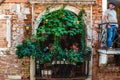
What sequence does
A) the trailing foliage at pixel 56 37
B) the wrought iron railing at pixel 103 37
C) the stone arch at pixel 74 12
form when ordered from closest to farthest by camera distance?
the trailing foliage at pixel 56 37 < the wrought iron railing at pixel 103 37 < the stone arch at pixel 74 12

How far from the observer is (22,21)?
11.3 m

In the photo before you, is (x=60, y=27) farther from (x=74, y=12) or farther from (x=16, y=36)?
(x=16, y=36)

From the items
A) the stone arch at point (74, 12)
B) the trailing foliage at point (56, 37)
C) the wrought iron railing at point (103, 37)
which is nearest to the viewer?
the trailing foliage at point (56, 37)

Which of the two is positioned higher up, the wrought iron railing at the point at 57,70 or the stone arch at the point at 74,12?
the stone arch at the point at 74,12

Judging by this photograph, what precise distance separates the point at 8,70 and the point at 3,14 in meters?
1.52

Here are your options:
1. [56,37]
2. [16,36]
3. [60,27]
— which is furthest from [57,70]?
[16,36]

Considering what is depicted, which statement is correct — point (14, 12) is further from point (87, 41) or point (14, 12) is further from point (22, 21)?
point (87, 41)

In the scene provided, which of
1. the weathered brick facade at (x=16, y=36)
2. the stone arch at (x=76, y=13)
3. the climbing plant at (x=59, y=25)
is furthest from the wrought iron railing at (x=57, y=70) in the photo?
the stone arch at (x=76, y=13)

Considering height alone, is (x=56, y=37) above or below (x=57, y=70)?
above

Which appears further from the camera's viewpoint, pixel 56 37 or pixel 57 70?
pixel 57 70

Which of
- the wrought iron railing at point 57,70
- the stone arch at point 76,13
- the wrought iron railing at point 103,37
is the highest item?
the stone arch at point 76,13

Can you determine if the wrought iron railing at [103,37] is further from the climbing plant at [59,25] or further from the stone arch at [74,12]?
the climbing plant at [59,25]

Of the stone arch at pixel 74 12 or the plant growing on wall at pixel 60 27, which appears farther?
the stone arch at pixel 74 12

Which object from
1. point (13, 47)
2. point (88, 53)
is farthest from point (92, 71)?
point (13, 47)
